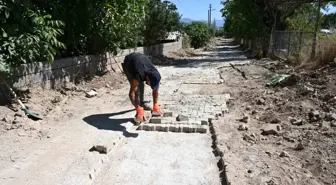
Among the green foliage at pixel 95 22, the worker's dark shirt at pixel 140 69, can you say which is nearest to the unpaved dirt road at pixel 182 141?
the worker's dark shirt at pixel 140 69

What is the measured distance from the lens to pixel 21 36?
5.94 metres

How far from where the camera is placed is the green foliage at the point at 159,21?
59.1 ft

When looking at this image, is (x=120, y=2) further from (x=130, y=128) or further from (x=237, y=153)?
(x=237, y=153)

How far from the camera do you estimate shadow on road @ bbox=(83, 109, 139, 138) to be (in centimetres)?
553

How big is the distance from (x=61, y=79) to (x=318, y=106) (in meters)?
5.74

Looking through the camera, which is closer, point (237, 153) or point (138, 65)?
point (237, 153)

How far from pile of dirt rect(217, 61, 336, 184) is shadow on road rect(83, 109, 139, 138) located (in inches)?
64.1

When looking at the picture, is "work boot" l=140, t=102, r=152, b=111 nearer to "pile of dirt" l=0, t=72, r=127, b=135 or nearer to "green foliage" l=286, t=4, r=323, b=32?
"pile of dirt" l=0, t=72, r=127, b=135

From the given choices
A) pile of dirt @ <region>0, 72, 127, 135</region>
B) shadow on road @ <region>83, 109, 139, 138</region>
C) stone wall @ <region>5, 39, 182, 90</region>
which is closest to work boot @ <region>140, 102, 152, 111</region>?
shadow on road @ <region>83, 109, 139, 138</region>

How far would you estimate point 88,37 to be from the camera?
9.61 metres

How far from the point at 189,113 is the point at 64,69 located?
364 centimetres

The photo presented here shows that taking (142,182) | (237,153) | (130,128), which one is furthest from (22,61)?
(237,153)

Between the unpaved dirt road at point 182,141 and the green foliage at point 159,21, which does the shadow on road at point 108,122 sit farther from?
the green foliage at point 159,21

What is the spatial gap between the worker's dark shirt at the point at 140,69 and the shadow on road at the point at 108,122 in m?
0.83
